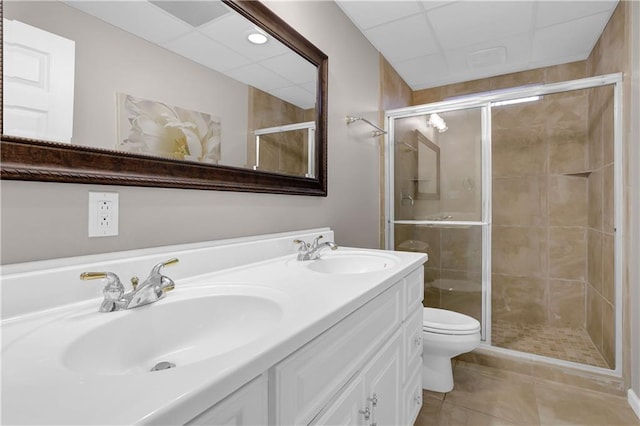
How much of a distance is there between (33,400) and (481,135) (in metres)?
2.54

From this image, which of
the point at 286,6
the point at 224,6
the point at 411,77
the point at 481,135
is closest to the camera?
the point at 224,6

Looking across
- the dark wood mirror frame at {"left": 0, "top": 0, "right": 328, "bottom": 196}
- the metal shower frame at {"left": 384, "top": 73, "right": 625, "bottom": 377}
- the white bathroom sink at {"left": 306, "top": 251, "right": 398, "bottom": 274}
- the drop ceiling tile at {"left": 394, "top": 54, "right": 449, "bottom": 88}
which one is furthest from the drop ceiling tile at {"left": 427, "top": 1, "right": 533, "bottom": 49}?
the white bathroom sink at {"left": 306, "top": 251, "right": 398, "bottom": 274}

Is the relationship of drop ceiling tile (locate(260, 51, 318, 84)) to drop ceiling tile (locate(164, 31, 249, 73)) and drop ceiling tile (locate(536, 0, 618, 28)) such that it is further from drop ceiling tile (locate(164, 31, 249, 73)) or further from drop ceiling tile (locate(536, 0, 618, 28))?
drop ceiling tile (locate(536, 0, 618, 28))

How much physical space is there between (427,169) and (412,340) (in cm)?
158

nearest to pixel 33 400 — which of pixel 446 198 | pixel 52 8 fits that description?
pixel 52 8

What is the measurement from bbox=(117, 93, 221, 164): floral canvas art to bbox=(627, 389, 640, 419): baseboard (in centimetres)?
232

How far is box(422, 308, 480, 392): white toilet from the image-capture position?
5.61ft

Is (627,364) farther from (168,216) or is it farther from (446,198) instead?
(168,216)

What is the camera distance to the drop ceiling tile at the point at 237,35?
1.14m

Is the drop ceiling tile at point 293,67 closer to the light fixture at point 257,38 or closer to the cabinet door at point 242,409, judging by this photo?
the light fixture at point 257,38

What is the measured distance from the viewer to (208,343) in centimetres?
80

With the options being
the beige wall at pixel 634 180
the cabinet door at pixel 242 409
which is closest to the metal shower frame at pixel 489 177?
the beige wall at pixel 634 180

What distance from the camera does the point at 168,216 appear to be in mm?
978

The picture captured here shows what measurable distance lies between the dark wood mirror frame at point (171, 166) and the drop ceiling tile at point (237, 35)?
38 millimetres
